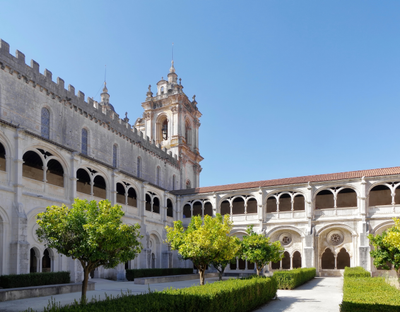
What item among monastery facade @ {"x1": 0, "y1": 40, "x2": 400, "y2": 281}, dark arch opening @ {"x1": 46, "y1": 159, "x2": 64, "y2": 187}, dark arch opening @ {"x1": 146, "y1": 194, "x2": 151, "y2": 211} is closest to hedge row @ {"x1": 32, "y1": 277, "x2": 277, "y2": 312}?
monastery facade @ {"x1": 0, "y1": 40, "x2": 400, "y2": 281}

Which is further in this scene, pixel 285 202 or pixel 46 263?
pixel 285 202

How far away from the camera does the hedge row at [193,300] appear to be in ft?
28.9

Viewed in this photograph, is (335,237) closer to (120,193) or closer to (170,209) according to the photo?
(170,209)

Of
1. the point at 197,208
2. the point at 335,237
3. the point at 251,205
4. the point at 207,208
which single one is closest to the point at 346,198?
the point at 335,237

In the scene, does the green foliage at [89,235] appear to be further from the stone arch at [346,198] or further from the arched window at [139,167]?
the stone arch at [346,198]

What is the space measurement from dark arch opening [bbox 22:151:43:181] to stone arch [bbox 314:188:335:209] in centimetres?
2672

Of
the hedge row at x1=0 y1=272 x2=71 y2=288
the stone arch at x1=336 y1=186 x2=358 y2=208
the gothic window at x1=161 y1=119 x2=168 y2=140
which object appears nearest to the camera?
the hedge row at x1=0 y1=272 x2=71 y2=288

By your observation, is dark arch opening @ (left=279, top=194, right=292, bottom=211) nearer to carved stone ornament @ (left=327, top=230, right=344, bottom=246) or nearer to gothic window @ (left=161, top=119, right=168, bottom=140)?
carved stone ornament @ (left=327, top=230, right=344, bottom=246)

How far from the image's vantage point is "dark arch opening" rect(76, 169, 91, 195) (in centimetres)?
3152

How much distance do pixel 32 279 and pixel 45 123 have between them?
42.2ft

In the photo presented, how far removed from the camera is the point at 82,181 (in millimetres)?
32750

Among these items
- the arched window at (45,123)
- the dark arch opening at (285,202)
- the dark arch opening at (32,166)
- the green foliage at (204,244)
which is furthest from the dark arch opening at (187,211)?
the green foliage at (204,244)

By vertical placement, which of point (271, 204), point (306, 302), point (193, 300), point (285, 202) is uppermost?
point (285, 202)

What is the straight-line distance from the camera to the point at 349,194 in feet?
130
